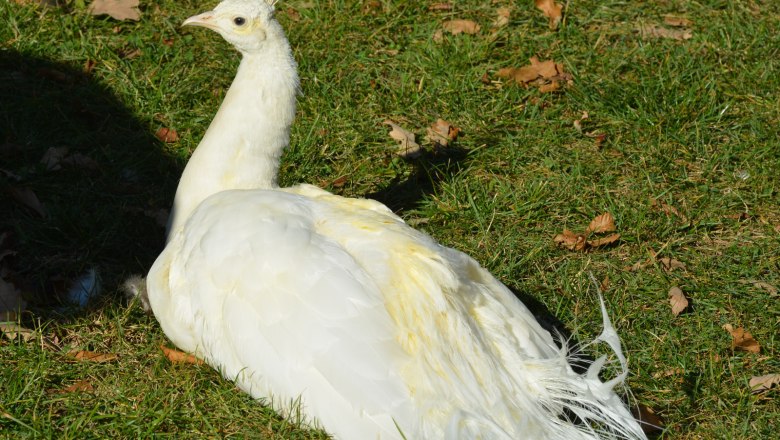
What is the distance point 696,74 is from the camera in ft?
20.3

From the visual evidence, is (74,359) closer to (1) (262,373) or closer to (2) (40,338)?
(2) (40,338)

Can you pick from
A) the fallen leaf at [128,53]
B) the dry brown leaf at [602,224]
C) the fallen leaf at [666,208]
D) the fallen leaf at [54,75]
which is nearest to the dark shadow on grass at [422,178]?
the dry brown leaf at [602,224]


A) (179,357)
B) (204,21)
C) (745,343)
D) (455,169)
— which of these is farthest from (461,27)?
(179,357)

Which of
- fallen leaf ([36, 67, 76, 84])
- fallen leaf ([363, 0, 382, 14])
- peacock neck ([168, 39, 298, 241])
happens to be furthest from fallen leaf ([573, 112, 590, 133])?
fallen leaf ([36, 67, 76, 84])

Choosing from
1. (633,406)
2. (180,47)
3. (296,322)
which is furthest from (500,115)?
(296,322)

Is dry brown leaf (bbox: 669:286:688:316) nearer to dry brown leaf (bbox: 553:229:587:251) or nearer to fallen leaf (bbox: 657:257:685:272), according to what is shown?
fallen leaf (bbox: 657:257:685:272)

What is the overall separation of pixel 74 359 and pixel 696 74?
13.3ft

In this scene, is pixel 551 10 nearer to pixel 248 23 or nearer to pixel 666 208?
pixel 666 208

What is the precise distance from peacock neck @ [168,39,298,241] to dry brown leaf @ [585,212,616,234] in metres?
1.65

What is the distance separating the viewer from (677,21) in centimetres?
672

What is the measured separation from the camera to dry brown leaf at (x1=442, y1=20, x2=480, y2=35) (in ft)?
21.3

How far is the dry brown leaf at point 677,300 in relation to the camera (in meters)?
4.71

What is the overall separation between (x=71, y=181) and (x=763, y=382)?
3.47 metres

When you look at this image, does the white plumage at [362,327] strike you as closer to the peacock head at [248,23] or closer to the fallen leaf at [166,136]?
the peacock head at [248,23]
